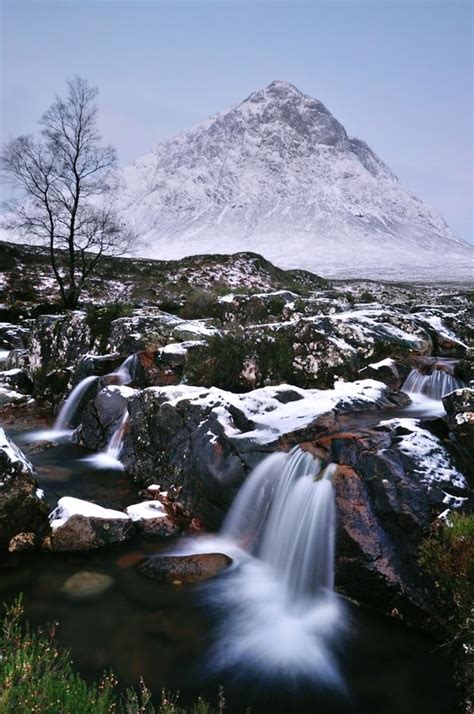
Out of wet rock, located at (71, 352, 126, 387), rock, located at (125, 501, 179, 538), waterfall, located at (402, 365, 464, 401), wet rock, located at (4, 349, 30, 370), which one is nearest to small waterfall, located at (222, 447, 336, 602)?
rock, located at (125, 501, 179, 538)

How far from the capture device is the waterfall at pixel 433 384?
10.8 m

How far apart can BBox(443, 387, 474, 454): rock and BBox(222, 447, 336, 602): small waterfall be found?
6.24ft

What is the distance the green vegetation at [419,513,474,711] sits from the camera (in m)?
4.62

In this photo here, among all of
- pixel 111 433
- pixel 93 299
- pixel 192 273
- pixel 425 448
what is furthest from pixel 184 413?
pixel 192 273

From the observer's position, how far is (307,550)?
21.1 ft

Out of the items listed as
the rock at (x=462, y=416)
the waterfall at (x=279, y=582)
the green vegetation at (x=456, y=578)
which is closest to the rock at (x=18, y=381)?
the waterfall at (x=279, y=582)

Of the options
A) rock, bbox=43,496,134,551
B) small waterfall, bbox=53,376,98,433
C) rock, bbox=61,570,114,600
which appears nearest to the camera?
rock, bbox=61,570,114,600

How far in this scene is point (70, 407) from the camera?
13031mm

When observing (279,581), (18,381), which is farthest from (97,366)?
(279,581)

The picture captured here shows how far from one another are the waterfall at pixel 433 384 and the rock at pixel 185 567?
655 cm

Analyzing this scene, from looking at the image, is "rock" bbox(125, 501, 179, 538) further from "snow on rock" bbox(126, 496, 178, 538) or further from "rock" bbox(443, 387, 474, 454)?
"rock" bbox(443, 387, 474, 454)

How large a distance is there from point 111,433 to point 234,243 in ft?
462

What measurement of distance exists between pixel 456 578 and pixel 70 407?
10.9 meters

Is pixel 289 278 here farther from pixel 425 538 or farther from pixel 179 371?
pixel 425 538
